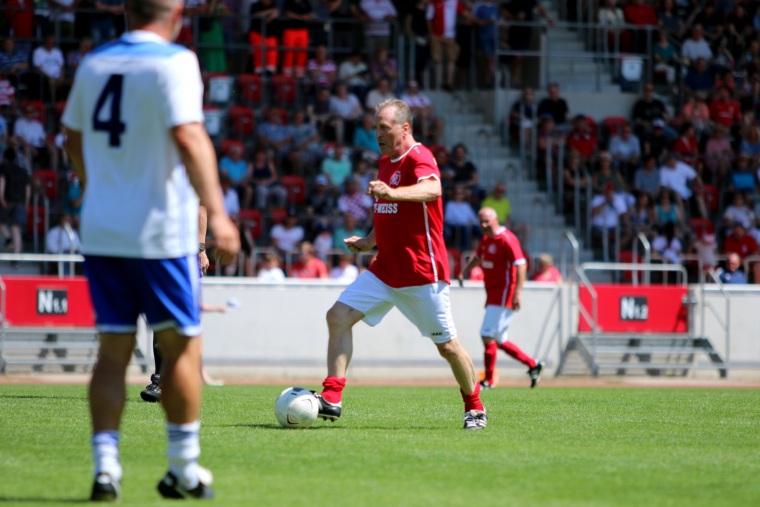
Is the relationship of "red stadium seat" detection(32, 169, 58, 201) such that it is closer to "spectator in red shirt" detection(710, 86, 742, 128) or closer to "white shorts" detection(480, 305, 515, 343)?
"white shorts" detection(480, 305, 515, 343)

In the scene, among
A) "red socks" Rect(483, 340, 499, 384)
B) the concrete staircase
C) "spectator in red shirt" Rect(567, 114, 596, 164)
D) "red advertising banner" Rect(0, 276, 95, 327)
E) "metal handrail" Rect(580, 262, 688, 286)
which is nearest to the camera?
"red socks" Rect(483, 340, 499, 384)

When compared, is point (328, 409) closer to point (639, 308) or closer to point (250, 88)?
point (639, 308)

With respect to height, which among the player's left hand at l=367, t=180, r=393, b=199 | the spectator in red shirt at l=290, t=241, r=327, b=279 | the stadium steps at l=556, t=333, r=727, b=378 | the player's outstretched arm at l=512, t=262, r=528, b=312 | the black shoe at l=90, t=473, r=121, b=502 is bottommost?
the stadium steps at l=556, t=333, r=727, b=378

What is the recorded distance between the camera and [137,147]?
564 centimetres

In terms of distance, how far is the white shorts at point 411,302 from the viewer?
917 cm

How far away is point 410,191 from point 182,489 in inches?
137

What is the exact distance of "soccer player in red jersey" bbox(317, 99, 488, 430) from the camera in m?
9.16

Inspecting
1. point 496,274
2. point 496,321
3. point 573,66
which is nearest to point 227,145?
point 496,274

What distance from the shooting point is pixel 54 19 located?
24078 millimetres

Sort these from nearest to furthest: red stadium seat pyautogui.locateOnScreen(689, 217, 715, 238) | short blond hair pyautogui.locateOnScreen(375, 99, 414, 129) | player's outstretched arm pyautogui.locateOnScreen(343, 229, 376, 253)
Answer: short blond hair pyautogui.locateOnScreen(375, 99, 414, 129), player's outstretched arm pyautogui.locateOnScreen(343, 229, 376, 253), red stadium seat pyautogui.locateOnScreen(689, 217, 715, 238)

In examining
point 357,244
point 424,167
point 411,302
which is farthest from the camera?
point 357,244

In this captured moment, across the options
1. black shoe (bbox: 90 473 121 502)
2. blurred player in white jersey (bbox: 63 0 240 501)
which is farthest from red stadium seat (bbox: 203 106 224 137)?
black shoe (bbox: 90 473 121 502)

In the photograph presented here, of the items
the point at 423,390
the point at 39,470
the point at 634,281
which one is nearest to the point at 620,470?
the point at 39,470

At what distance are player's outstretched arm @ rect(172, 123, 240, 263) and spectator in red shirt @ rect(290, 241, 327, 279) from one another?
14.8 meters
